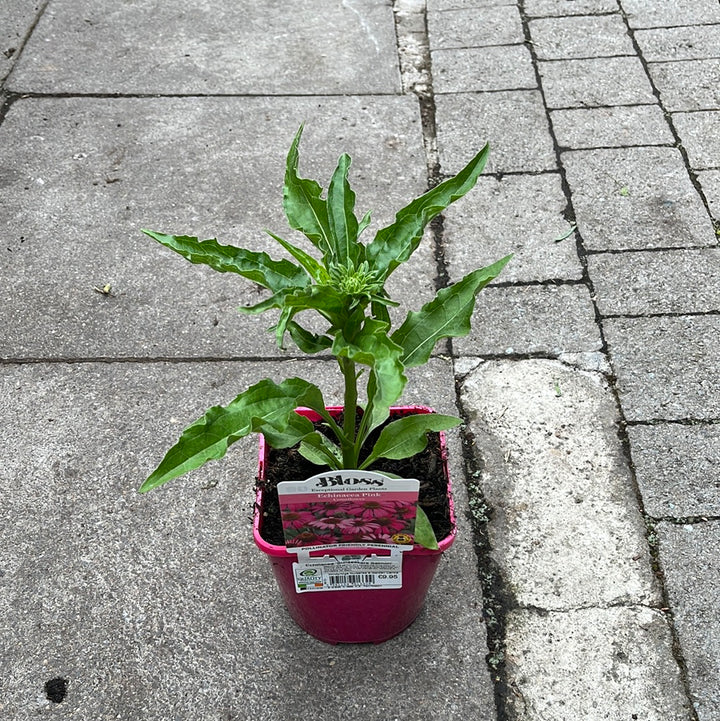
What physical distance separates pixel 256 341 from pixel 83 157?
1519 millimetres

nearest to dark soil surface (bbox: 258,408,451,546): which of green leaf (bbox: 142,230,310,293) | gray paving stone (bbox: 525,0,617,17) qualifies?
green leaf (bbox: 142,230,310,293)

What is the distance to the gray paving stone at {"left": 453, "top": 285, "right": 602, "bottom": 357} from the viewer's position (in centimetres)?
284

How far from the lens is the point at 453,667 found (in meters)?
2.05

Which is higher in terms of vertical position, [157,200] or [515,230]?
[157,200]

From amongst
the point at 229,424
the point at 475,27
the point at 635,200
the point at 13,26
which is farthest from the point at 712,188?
the point at 13,26

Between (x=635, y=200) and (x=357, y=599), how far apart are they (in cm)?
227

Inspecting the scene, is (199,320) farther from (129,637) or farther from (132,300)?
(129,637)

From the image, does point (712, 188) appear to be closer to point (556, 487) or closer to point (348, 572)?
point (556, 487)

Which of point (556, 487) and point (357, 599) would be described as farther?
point (556, 487)

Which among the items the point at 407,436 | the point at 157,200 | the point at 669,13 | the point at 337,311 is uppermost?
the point at 337,311

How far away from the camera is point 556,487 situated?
2.44m

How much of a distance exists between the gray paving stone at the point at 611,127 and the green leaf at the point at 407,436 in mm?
2358

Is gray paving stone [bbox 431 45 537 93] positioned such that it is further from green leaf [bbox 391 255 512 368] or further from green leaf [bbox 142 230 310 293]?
green leaf [bbox 142 230 310 293]

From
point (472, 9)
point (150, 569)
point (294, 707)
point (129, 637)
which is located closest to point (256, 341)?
point (150, 569)
